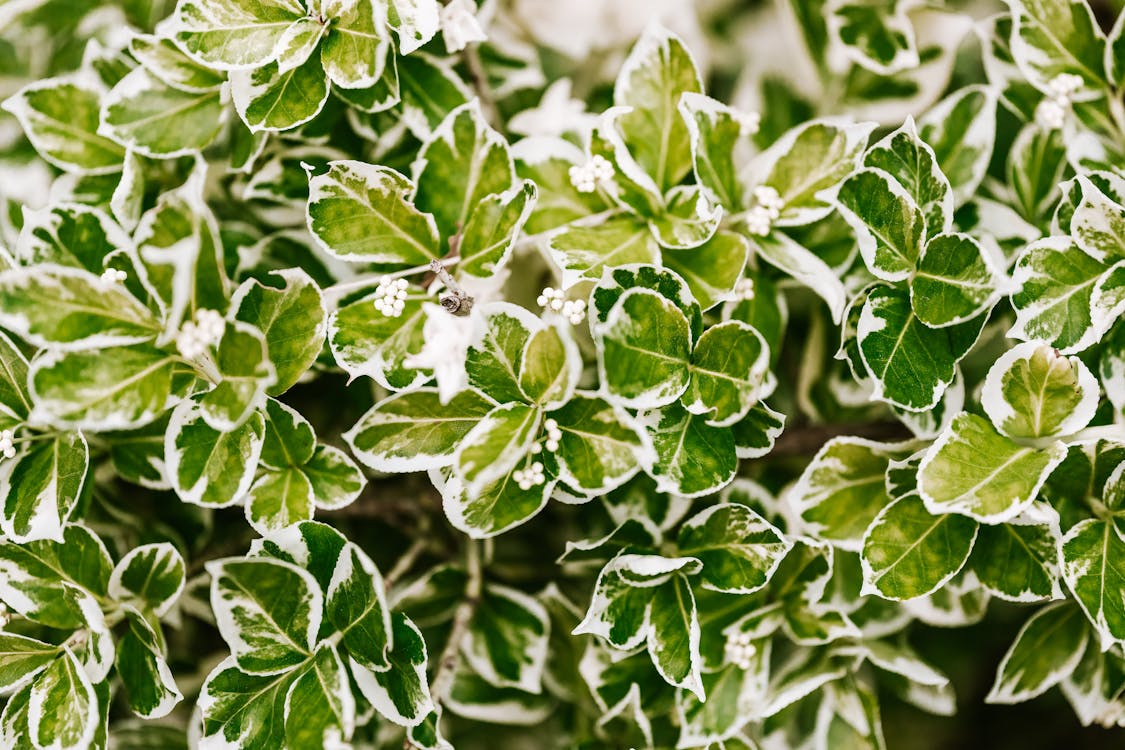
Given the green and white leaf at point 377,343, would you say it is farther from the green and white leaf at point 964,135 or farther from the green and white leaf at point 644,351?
the green and white leaf at point 964,135


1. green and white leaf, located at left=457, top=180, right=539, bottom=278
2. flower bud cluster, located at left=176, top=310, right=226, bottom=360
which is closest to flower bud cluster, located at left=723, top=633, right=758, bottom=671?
green and white leaf, located at left=457, top=180, right=539, bottom=278

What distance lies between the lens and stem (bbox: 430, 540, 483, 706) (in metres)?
0.76

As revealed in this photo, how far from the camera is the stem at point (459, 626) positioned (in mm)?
762

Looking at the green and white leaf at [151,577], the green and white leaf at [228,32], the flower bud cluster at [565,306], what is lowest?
the green and white leaf at [151,577]

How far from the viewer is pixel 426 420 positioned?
0.68m

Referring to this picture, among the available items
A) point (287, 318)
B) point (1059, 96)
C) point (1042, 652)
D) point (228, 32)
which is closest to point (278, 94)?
point (228, 32)

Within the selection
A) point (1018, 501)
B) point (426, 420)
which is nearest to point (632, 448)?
point (426, 420)

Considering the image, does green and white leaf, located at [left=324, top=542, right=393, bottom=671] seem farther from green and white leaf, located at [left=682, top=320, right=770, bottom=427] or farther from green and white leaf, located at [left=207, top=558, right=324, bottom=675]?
green and white leaf, located at [left=682, top=320, right=770, bottom=427]

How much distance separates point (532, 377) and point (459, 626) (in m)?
0.30

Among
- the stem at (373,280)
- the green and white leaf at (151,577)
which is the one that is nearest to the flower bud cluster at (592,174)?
the stem at (373,280)

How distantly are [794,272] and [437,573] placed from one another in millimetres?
414

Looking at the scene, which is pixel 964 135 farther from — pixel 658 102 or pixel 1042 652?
pixel 1042 652

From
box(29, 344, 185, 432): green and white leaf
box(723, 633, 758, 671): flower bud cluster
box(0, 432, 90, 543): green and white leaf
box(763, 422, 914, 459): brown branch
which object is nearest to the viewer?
box(29, 344, 185, 432): green and white leaf

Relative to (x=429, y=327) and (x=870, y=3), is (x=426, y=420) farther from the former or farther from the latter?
(x=870, y=3)
